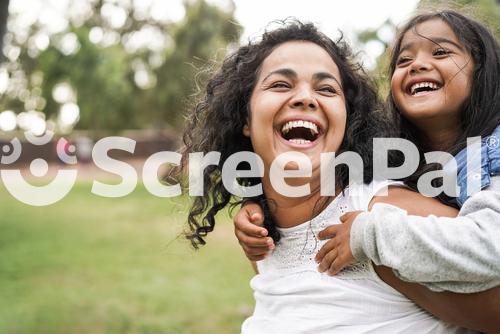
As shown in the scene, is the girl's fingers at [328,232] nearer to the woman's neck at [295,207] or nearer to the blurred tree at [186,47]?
the woman's neck at [295,207]

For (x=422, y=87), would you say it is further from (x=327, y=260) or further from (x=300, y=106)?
(x=327, y=260)

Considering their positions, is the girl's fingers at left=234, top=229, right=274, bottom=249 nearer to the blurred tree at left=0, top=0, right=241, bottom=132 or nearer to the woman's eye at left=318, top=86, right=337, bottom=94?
the woman's eye at left=318, top=86, right=337, bottom=94

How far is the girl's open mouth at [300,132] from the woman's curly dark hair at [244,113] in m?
0.14

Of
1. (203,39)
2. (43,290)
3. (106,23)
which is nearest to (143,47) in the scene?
(203,39)

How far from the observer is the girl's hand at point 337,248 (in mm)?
1629

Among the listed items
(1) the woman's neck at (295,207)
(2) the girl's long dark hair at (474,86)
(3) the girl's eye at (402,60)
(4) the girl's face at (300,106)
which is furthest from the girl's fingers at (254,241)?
(3) the girl's eye at (402,60)

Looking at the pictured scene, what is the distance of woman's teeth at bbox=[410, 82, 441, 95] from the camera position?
196cm

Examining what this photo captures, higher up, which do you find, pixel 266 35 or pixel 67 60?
pixel 67 60

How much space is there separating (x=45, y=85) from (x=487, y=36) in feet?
49.2

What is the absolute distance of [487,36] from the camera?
81.3 inches

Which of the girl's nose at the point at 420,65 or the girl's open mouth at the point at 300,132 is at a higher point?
the girl's nose at the point at 420,65

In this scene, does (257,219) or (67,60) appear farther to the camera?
(67,60)

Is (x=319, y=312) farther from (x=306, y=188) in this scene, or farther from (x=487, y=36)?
(x=487, y=36)

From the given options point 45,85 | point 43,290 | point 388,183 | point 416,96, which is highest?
point 45,85
